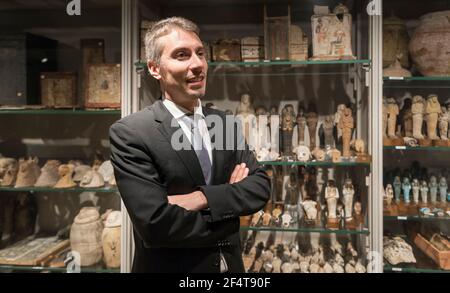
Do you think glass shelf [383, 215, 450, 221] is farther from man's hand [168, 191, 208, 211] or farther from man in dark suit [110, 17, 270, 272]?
man's hand [168, 191, 208, 211]

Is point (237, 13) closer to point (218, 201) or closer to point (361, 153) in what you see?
point (361, 153)

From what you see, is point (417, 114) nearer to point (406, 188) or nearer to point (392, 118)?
point (392, 118)

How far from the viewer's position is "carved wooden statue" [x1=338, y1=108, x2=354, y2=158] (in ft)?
7.02

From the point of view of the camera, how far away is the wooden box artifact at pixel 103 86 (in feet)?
7.04

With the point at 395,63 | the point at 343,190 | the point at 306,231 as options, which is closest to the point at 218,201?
the point at 306,231

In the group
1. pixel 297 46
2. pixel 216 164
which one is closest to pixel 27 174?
pixel 216 164

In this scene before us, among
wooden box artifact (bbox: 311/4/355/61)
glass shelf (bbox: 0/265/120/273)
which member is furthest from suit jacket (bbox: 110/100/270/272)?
wooden box artifact (bbox: 311/4/355/61)

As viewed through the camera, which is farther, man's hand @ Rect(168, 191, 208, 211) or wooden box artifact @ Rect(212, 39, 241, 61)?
wooden box artifact @ Rect(212, 39, 241, 61)

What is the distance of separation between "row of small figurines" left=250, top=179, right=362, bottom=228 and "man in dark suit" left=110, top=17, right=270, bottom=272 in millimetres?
713

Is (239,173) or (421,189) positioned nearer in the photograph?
(239,173)

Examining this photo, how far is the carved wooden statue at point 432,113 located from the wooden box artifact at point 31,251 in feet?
7.68

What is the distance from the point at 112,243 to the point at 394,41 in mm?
2110

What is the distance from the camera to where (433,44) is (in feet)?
6.72

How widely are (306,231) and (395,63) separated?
115cm
